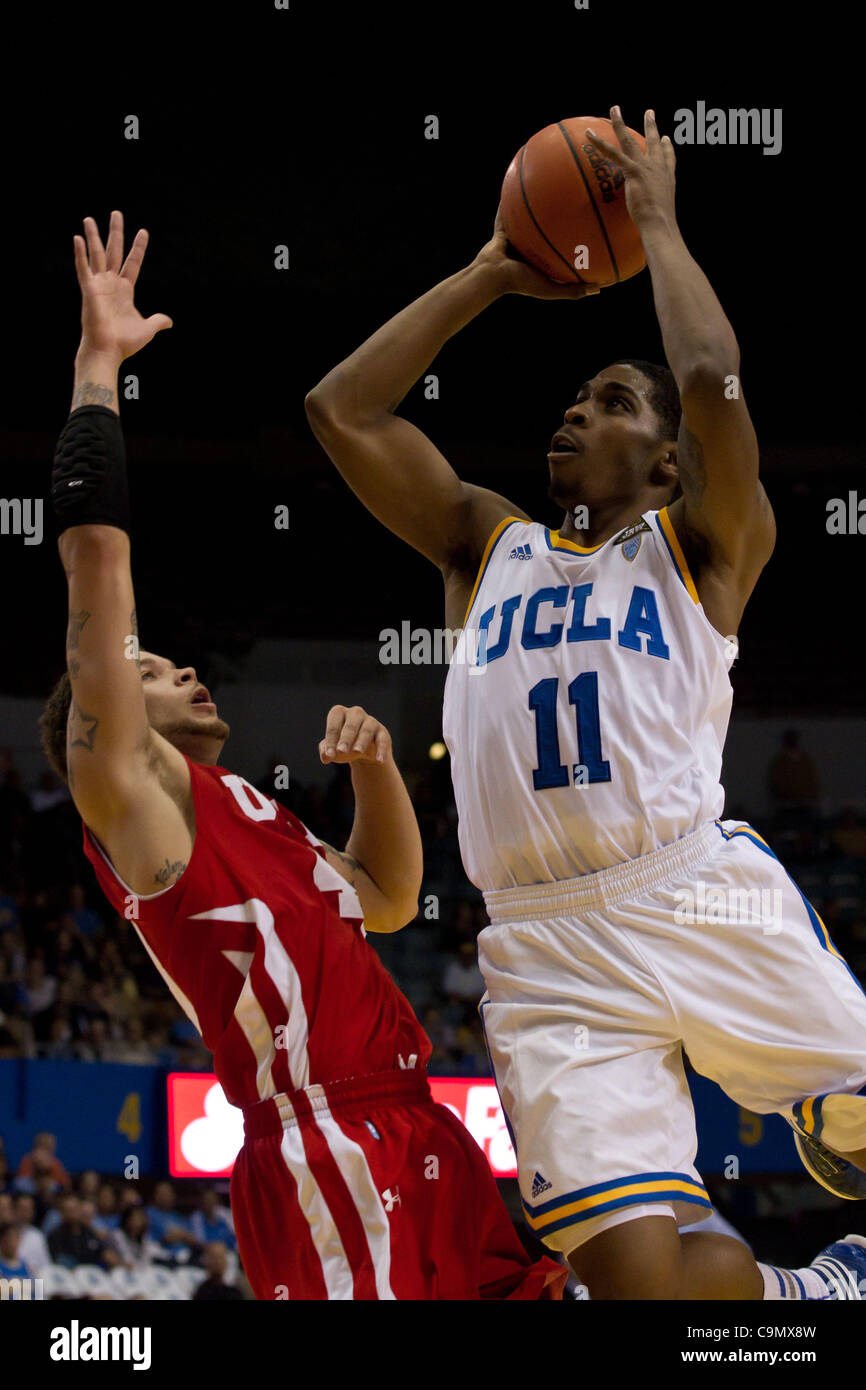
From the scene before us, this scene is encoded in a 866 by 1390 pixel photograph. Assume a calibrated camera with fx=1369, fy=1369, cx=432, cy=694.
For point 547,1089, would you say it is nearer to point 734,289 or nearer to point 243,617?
point 734,289

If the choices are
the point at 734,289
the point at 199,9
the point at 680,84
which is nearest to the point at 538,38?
the point at 680,84

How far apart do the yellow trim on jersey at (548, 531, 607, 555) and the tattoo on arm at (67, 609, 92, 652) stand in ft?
Answer: 3.83

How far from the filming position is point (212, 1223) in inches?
330

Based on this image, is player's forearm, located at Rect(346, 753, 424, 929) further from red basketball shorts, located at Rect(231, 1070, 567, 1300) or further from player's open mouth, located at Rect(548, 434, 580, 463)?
player's open mouth, located at Rect(548, 434, 580, 463)

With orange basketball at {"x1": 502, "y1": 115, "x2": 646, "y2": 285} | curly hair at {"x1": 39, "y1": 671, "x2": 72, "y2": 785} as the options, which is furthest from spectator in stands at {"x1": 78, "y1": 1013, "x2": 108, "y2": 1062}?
orange basketball at {"x1": 502, "y1": 115, "x2": 646, "y2": 285}

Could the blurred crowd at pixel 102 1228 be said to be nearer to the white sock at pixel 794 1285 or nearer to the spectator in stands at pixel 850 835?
the white sock at pixel 794 1285

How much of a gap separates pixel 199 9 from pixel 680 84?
250 centimetres

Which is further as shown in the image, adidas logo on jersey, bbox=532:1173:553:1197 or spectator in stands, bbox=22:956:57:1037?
spectator in stands, bbox=22:956:57:1037

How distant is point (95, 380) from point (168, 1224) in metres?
7.05

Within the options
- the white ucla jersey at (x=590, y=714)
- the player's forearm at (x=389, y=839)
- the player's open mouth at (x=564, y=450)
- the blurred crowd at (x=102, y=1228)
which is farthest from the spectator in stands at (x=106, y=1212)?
the player's open mouth at (x=564, y=450)

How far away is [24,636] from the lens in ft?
36.7

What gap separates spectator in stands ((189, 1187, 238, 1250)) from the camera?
8297 mm

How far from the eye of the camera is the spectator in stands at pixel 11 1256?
7.43m

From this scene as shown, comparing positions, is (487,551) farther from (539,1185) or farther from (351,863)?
(539,1185)
